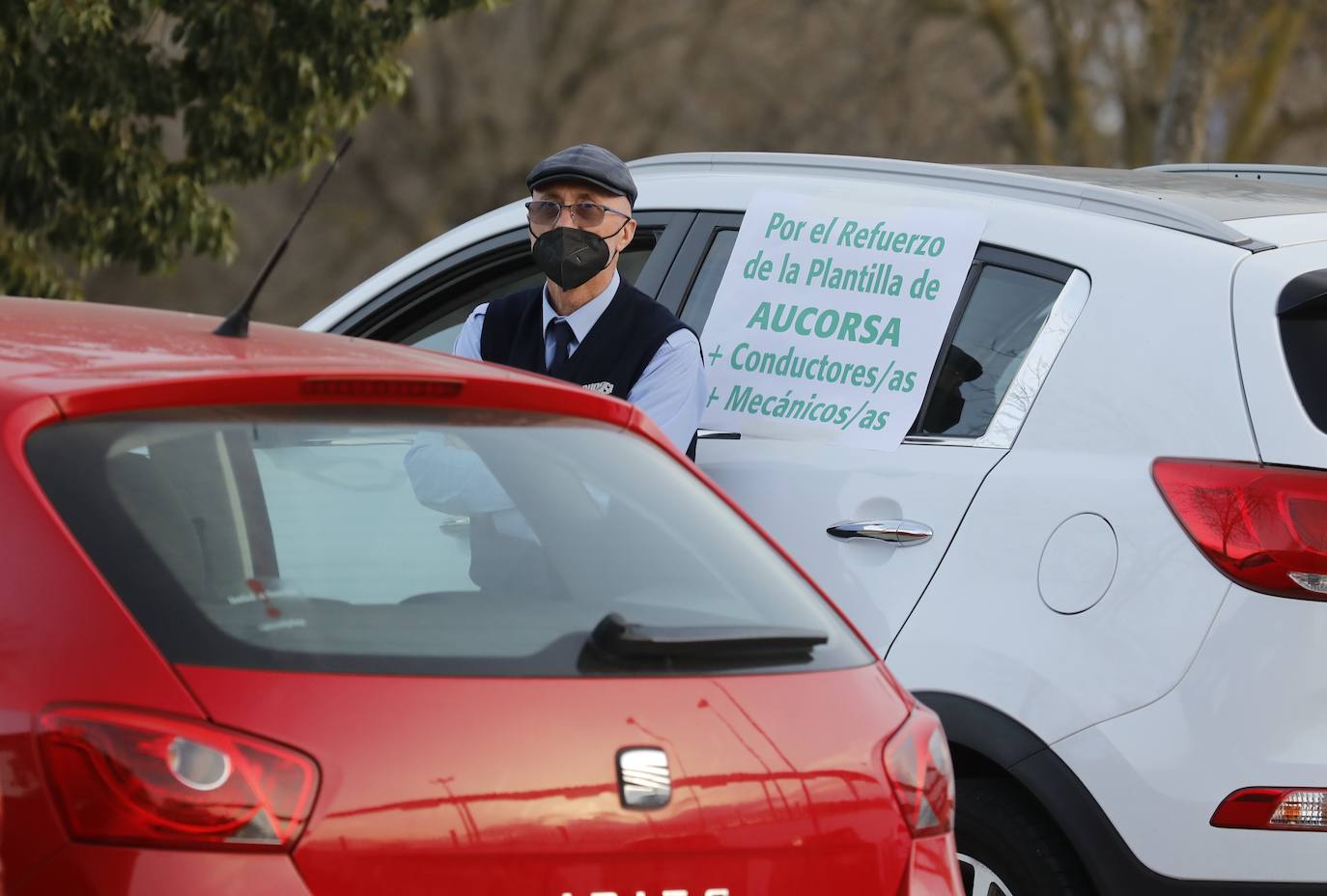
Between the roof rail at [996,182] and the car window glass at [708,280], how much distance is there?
0.21 metres

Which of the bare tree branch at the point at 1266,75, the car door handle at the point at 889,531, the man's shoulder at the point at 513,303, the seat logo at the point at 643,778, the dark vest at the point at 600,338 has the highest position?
the bare tree branch at the point at 1266,75

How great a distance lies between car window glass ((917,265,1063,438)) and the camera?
3924mm

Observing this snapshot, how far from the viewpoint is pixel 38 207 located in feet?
36.0

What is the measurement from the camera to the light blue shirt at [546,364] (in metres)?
2.79

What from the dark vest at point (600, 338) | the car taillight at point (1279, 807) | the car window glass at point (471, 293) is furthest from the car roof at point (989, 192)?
the car taillight at point (1279, 807)

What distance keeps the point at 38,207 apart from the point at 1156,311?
863cm

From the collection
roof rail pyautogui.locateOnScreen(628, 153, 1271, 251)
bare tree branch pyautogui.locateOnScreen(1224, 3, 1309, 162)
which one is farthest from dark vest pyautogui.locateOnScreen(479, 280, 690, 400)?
bare tree branch pyautogui.locateOnScreen(1224, 3, 1309, 162)

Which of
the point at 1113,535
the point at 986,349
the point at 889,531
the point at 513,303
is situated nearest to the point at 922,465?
the point at 889,531

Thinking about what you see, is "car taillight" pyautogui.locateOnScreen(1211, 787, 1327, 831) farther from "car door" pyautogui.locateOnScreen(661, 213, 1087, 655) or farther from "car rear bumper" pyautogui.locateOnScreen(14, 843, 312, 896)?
"car rear bumper" pyautogui.locateOnScreen(14, 843, 312, 896)

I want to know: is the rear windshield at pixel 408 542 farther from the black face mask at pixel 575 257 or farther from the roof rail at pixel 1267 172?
the roof rail at pixel 1267 172

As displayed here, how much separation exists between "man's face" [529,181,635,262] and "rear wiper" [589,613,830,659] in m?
2.13

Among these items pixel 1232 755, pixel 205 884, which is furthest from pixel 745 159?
pixel 205 884

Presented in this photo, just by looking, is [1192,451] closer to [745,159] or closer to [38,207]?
[745,159]

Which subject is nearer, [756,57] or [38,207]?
[38,207]
